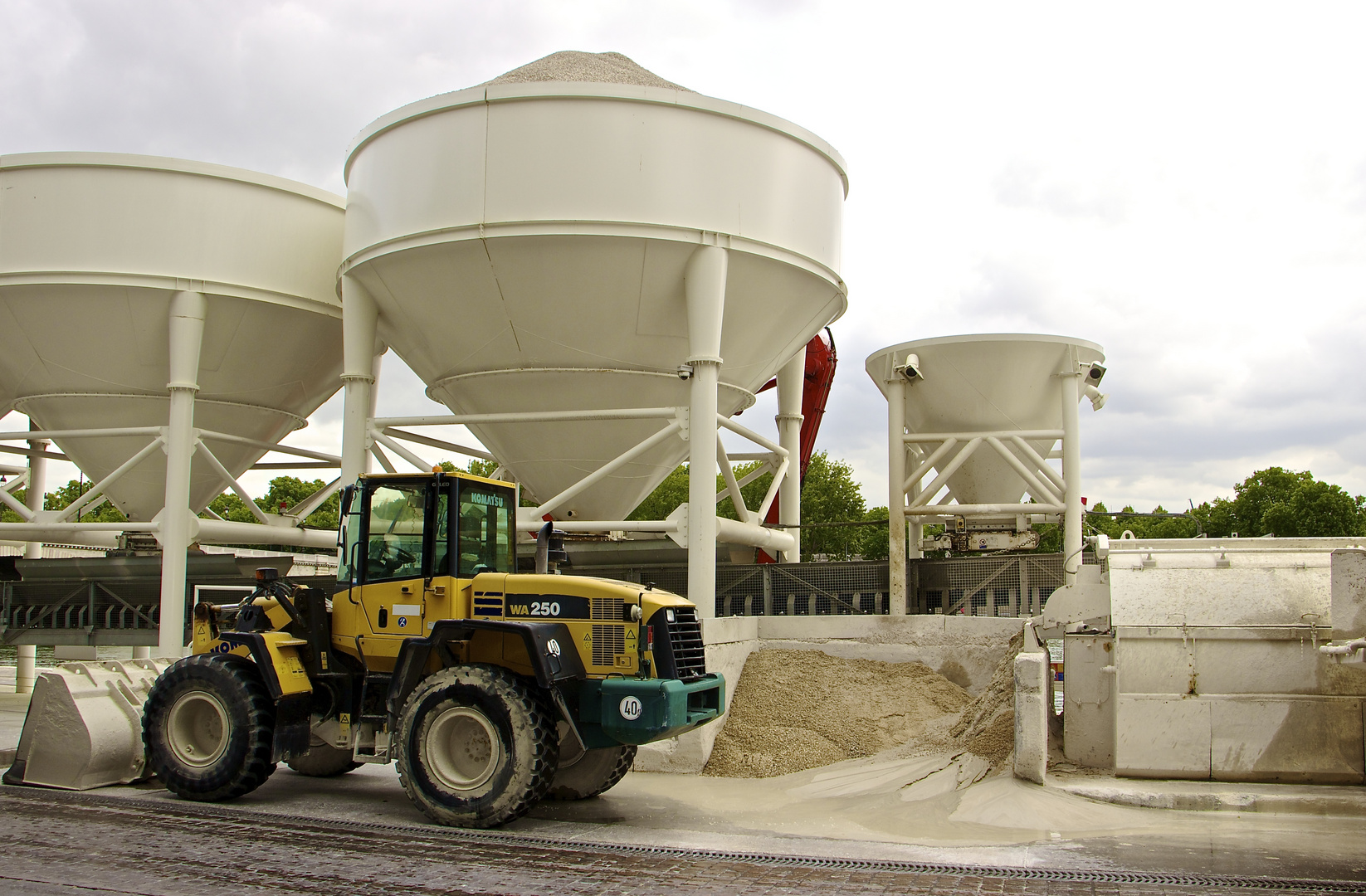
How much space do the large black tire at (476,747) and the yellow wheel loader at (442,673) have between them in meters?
0.01

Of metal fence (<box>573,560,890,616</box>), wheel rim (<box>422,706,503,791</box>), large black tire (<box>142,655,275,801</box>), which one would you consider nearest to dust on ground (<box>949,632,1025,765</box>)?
metal fence (<box>573,560,890,616</box>)

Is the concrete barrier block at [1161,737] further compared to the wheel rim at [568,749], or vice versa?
the concrete barrier block at [1161,737]

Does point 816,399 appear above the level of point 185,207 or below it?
below

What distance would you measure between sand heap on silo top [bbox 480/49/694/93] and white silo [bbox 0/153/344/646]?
4.06m

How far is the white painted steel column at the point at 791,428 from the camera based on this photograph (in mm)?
18781

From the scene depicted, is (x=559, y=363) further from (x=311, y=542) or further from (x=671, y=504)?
(x=671, y=504)

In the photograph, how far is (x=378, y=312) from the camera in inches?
584

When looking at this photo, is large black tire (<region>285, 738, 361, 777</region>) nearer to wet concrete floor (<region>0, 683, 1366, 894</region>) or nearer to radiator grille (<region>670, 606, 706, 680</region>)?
wet concrete floor (<region>0, 683, 1366, 894</region>)

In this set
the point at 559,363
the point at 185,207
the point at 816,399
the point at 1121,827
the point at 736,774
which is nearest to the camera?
the point at 1121,827

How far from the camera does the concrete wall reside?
44.8 feet

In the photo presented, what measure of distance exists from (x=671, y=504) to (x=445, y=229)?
151ft

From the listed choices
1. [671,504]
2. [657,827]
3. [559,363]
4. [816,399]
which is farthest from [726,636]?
[671,504]

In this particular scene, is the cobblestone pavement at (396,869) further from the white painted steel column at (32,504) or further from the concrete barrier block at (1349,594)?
the white painted steel column at (32,504)

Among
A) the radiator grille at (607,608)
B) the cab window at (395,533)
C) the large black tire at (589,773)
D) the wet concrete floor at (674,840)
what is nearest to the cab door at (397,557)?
the cab window at (395,533)
